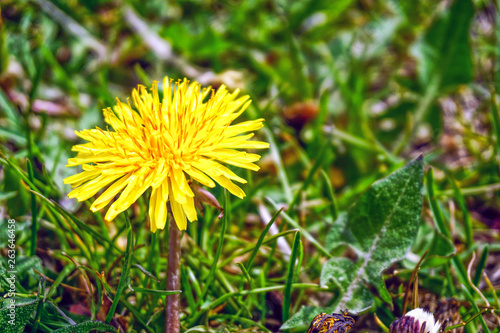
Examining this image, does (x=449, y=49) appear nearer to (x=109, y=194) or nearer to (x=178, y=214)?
(x=178, y=214)

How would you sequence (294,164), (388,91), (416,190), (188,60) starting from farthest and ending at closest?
(188,60) → (388,91) → (294,164) → (416,190)

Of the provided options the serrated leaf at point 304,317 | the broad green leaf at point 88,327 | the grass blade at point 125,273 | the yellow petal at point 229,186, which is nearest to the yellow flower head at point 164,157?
the yellow petal at point 229,186

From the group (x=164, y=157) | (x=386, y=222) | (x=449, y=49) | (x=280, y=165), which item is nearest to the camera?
(x=164, y=157)

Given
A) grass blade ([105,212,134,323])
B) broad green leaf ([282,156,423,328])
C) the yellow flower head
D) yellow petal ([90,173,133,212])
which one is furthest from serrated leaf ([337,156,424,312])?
yellow petal ([90,173,133,212])

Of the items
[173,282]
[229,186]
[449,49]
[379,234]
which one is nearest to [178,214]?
[229,186]

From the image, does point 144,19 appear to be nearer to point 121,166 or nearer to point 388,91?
point 388,91

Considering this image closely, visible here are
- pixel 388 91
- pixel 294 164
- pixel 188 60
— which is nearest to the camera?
pixel 294 164

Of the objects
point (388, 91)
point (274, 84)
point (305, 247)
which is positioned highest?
point (274, 84)

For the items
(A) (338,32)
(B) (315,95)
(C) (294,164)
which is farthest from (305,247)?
(A) (338,32)
